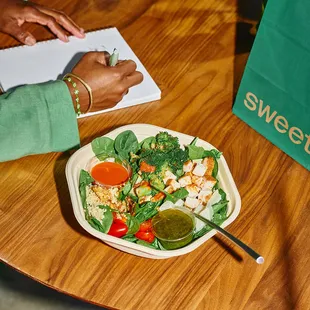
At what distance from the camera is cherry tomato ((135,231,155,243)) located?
1075mm

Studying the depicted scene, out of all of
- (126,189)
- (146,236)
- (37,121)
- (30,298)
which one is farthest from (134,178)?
(30,298)

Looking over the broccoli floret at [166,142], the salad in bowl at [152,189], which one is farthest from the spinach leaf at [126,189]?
the broccoli floret at [166,142]

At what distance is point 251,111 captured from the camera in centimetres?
130

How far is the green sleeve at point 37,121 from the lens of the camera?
1180mm

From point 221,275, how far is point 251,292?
0.07m

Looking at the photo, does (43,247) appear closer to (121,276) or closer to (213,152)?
(121,276)

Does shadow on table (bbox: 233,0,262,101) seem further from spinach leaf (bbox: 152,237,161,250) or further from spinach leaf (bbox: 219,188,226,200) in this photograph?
spinach leaf (bbox: 152,237,161,250)

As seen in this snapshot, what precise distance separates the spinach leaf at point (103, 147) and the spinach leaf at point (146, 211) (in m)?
0.14

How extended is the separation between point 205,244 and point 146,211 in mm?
143

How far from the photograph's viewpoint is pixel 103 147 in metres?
1.15

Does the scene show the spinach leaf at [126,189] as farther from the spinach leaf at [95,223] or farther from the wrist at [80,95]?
the wrist at [80,95]

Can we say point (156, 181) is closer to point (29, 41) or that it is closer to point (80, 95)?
point (80, 95)

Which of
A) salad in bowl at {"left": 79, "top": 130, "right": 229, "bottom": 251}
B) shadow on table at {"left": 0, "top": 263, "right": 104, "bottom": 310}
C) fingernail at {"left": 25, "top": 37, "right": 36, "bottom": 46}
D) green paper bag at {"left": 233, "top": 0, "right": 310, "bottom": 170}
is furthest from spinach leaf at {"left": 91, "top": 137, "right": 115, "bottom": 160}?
shadow on table at {"left": 0, "top": 263, "right": 104, "bottom": 310}

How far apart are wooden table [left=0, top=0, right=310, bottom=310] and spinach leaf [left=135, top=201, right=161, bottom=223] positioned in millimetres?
82
